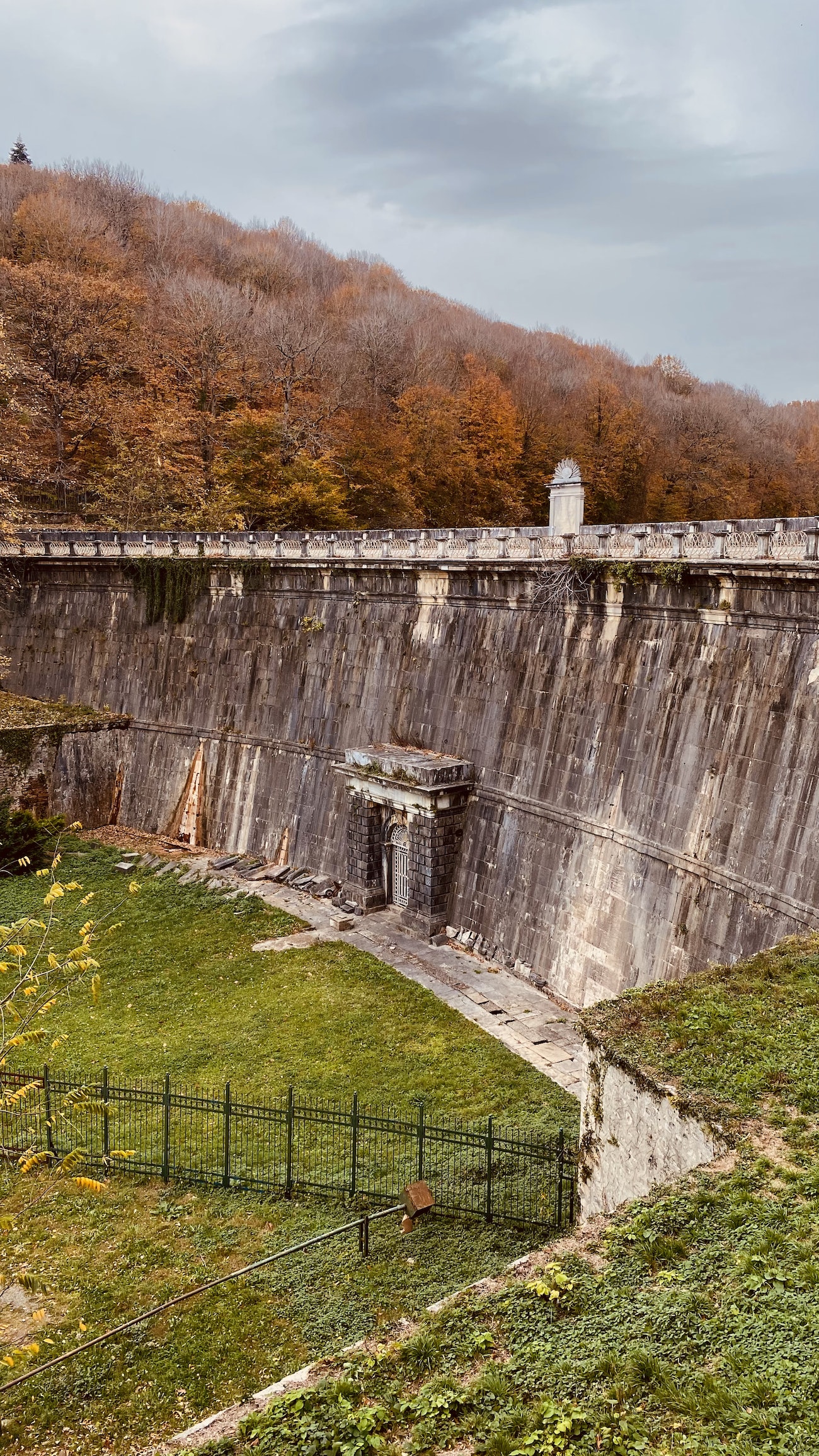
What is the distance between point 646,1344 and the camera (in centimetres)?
702

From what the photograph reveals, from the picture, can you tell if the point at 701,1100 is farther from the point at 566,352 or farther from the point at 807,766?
the point at 566,352

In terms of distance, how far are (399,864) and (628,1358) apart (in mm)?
17937

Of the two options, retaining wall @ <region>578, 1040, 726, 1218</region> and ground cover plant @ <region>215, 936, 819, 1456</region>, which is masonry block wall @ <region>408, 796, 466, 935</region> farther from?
ground cover plant @ <region>215, 936, 819, 1456</region>

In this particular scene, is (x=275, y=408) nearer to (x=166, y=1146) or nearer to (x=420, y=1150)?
(x=166, y=1146)

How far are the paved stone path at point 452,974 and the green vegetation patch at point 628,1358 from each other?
7817 millimetres

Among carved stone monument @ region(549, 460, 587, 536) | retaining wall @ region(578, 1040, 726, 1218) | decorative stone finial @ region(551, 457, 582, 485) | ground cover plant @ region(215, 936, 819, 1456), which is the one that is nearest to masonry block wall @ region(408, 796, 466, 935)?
carved stone monument @ region(549, 460, 587, 536)

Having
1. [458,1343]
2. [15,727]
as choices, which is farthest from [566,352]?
[458,1343]

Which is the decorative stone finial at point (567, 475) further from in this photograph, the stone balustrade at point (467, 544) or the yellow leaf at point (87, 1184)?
the yellow leaf at point (87, 1184)

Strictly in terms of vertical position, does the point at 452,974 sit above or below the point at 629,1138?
Result: below

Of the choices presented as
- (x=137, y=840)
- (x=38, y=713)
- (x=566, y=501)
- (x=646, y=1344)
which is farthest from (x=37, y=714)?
(x=646, y=1344)

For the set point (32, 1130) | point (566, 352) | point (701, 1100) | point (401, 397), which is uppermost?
point (566, 352)

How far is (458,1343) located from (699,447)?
189ft

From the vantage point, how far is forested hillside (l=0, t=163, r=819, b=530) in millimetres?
39062

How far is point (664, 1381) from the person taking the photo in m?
6.62
